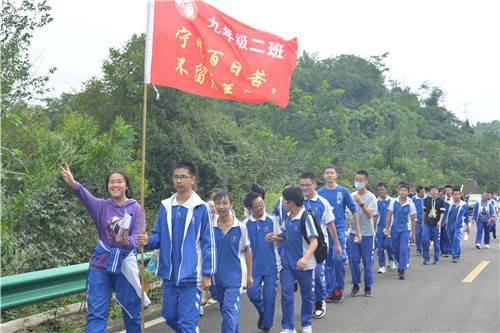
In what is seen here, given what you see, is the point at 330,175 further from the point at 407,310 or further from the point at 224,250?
the point at 224,250

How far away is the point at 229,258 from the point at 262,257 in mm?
964

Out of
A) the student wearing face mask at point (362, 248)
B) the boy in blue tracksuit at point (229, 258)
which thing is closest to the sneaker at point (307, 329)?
the boy in blue tracksuit at point (229, 258)

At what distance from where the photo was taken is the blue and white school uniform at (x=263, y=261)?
6848mm

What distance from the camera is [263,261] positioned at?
272 inches

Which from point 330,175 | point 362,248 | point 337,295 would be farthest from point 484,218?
point 330,175

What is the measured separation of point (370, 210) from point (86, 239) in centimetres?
498

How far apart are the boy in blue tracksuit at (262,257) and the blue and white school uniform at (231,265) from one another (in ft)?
2.27

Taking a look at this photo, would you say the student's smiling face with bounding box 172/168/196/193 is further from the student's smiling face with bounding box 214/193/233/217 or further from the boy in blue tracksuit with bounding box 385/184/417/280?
the boy in blue tracksuit with bounding box 385/184/417/280

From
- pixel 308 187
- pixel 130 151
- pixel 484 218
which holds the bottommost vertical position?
pixel 484 218

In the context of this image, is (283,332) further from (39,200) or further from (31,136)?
(31,136)

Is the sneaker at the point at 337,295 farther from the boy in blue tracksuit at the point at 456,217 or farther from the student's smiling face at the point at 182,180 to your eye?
the boy in blue tracksuit at the point at 456,217

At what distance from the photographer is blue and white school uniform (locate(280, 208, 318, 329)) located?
6551 mm

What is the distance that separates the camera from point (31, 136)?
10594mm

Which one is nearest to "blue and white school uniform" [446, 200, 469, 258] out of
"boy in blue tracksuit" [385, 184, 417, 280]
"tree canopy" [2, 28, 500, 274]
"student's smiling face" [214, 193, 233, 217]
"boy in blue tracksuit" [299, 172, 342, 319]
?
"boy in blue tracksuit" [385, 184, 417, 280]
